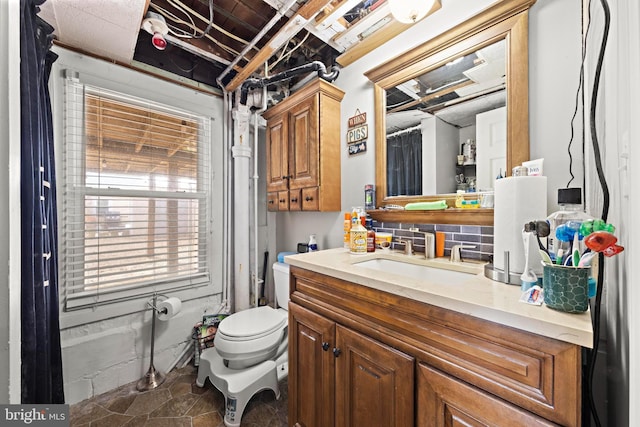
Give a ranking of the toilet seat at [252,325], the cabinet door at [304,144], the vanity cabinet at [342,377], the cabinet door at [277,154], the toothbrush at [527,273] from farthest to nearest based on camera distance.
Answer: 1. the cabinet door at [277,154]
2. the cabinet door at [304,144]
3. the toilet seat at [252,325]
4. the vanity cabinet at [342,377]
5. the toothbrush at [527,273]

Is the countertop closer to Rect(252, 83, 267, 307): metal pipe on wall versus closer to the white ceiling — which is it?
Rect(252, 83, 267, 307): metal pipe on wall

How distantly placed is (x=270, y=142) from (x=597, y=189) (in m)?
1.89

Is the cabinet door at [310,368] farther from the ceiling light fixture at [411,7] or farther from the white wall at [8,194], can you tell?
the ceiling light fixture at [411,7]

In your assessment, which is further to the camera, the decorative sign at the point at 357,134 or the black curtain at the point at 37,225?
the decorative sign at the point at 357,134

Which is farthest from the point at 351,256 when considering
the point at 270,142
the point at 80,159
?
the point at 80,159

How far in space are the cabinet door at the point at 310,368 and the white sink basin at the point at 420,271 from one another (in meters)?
0.34

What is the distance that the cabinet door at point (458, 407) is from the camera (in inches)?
23.9

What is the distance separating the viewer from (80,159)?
62.0 inches

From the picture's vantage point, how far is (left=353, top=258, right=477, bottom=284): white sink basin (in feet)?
3.60

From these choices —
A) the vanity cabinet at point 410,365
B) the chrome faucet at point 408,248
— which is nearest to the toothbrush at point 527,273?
the vanity cabinet at point 410,365

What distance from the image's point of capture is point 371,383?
90 cm

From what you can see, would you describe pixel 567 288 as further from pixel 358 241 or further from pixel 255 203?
pixel 255 203

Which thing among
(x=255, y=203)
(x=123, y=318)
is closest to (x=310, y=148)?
(x=255, y=203)

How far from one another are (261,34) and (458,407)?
196 centimetres
